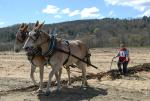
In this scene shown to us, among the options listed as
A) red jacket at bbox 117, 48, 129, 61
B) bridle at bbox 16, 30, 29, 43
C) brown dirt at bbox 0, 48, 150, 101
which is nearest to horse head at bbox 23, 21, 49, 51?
bridle at bbox 16, 30, 29, 43

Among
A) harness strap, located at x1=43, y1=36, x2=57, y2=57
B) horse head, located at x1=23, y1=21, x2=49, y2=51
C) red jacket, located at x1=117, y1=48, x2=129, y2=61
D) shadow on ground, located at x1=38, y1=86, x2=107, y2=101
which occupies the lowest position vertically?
shadow on ground, located at x1=38, y1=86, x2=107, y2=101

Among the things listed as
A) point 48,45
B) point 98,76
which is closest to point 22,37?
point 48,45

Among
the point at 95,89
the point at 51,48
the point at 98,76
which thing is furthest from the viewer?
the point at 98,76

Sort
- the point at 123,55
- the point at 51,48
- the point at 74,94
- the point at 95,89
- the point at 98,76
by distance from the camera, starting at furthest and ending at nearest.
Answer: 1. the point at 123,55
2. the point at 98,76
3. the point at 95,89
4. the point at 74,94
5. the point at 51,48

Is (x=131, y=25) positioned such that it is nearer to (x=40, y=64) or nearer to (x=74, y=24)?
(x=74, y=24)

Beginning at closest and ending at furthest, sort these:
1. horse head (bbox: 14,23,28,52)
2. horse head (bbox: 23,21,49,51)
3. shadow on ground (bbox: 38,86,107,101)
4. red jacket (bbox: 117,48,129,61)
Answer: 1. horse head (bbox: 23,21,49,51)
2. shadow on ground (bbox: 38,86,107,101)
3. horse head (bbox: 14,23,28,52)
4. red jacket (bbox: 117,48,129,61)

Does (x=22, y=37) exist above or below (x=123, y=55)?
above

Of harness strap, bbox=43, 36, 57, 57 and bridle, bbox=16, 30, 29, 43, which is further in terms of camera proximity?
bridle, bbox=16, 30, 29, 43

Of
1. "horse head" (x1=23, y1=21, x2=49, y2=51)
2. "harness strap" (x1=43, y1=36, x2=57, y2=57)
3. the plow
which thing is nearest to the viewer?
"horse head" (x1=23, y1=21, x2=49, y2=51)

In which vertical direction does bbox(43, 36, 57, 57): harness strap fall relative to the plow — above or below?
above

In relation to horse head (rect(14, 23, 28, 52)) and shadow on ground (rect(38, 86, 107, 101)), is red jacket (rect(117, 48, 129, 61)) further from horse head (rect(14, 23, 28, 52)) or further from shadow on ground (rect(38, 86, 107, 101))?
horse head (rect(14, 23, 28, 52))

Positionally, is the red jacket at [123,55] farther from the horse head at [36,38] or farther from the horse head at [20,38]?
the horse head at [20,38]

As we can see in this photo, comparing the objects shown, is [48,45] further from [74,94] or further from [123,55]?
[123,55]

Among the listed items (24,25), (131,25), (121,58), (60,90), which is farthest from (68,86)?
(131,25)
